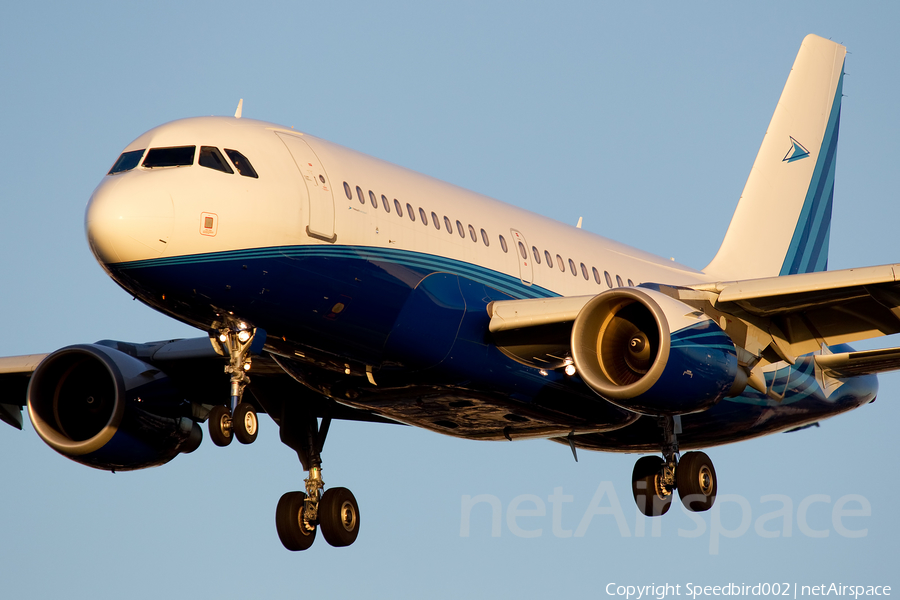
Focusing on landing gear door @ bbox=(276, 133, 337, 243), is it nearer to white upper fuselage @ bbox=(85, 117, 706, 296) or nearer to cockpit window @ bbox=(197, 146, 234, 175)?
white upper fuselage @ bbox=(85, 117, 706, 296)

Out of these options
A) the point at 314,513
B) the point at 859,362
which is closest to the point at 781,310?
the point at 859,362

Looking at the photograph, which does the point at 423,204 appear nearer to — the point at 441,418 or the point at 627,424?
the point at 441,418

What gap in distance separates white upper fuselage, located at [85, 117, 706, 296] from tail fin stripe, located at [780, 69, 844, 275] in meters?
10.7

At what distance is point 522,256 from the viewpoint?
77.3 feet

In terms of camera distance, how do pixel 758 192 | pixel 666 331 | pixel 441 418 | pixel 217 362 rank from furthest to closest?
pixel 758 192, pixel 217 362, pixel 441 418, pixel 666 331

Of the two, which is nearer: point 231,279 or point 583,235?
point 231,279

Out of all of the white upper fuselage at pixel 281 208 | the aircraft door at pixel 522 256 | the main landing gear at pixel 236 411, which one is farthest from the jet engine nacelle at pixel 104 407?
the aircraft door at pixel 522 256

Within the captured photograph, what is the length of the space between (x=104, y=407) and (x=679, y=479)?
11842 mm

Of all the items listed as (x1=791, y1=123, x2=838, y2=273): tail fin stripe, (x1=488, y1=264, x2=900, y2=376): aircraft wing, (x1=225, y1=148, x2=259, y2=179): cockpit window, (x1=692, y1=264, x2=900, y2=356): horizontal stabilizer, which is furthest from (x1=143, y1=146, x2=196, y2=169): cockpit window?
(x1=791, y1=123, x2=838, y2=273): tail fin stripe

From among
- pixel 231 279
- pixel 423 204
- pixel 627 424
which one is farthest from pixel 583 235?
pixel 231 279

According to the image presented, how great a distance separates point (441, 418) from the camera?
2423 centimetres

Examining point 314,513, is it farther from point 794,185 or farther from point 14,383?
point 794,185

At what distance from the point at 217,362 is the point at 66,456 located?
366 centimetres

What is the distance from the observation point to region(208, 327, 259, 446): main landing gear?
19.1m
